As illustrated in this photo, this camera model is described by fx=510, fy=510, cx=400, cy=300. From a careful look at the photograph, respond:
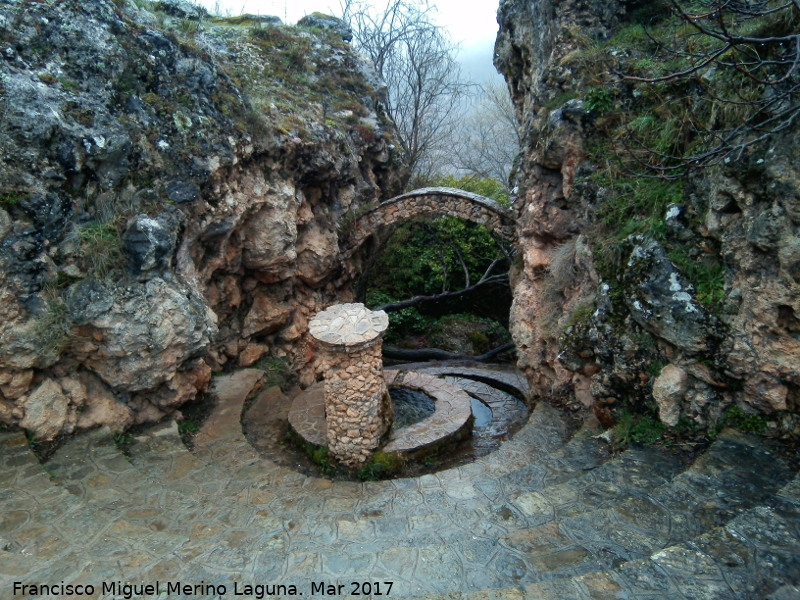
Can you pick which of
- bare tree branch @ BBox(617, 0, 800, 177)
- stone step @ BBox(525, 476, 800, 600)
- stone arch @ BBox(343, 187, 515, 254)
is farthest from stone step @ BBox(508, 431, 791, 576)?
stone arch @ BBox(343, 187, 515, 254)

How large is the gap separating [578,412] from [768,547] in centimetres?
399

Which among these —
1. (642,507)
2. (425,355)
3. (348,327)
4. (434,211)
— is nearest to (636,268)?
(642,507)

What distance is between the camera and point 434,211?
35.7ft

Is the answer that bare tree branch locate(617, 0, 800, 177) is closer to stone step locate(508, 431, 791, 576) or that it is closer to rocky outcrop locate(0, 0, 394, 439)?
stone step locate(508, 431, 791, 576)

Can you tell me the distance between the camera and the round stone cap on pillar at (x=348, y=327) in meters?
6.52

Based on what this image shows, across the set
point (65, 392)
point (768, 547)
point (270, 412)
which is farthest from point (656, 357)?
point (65, 392)

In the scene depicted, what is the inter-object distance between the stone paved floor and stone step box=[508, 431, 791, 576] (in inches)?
0.6

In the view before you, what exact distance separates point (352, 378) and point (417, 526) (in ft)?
7.01

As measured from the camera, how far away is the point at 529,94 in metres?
11.3

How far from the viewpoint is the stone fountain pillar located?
6.60m

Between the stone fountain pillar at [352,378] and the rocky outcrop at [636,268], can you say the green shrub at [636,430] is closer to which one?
the rocky outcrop at [636,268]

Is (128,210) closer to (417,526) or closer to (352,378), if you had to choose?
(352,378)

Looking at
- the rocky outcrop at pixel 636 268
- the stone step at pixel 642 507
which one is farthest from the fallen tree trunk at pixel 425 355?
the stone step at pixel 642 507

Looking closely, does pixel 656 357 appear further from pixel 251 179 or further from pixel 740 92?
pixel 251 179
